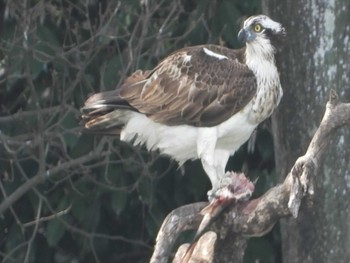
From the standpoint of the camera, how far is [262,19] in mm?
7645

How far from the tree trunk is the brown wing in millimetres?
377

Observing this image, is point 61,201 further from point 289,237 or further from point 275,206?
point 275,206

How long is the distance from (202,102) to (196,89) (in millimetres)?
84

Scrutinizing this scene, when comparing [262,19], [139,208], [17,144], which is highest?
[262,19]

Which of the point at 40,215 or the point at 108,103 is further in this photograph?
the point at 40,215

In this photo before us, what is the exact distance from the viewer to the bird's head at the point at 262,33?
7656mm

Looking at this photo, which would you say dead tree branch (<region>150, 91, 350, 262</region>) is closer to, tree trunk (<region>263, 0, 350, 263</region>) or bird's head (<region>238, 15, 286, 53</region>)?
bird's head (<region>238, 15, 286, 53</region>)

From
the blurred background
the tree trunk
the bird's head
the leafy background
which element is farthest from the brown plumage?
the leafy background

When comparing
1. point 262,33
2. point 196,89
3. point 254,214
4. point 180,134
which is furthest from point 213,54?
point 254,214

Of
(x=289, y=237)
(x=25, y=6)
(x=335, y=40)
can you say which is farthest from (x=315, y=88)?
(x=25, y=6)

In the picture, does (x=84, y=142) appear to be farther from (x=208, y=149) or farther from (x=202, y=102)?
(x=208, y=149)

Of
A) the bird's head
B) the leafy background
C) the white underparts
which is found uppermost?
the bird's head

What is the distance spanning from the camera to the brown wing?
25.6 ft

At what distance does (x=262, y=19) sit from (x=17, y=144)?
1.70m
